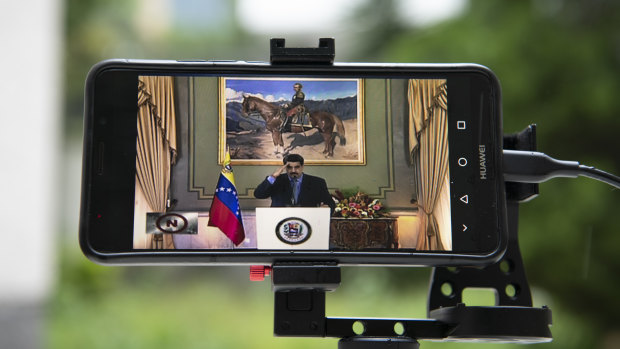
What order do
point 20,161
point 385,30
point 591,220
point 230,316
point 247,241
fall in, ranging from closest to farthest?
point 247,241 < point 20,161 < point 591,220 < point 230,316 < point 385,30

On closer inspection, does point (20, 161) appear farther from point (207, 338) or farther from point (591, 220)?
point (591, 220)

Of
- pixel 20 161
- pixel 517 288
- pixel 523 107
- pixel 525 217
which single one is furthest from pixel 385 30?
pixel 517 288

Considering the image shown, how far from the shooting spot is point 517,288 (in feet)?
1.98

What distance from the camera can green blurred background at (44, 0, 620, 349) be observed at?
2.47 meters

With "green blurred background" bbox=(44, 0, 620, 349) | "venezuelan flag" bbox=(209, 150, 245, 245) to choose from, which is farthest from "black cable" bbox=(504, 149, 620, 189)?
"green blurred background" bbox=(44, 0, 620, 349)

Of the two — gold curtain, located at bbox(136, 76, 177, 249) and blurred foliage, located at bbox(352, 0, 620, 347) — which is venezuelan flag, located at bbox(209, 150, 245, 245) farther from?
blurred foliage, located at bbox(352, 0, 620, 347)

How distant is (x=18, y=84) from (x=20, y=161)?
23cm

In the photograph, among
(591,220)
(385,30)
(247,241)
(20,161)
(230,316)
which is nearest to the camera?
(247,241)

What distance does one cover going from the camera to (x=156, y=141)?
554 mm

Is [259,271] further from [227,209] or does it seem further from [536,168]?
[536,168]

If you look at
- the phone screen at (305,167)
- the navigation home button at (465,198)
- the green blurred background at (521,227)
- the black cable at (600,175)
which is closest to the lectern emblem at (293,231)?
the phone screen at (305,167)

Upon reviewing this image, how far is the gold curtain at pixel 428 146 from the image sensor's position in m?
0.56

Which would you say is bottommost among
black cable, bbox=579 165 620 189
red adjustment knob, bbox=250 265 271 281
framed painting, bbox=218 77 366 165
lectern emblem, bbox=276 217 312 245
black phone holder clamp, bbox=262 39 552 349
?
black phone holder clamp, bbox=262 39 552 349

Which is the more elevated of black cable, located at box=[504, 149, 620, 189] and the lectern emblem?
black cable, located at box=[504, 149, 620, 189]
